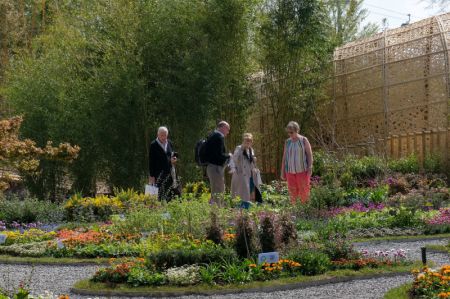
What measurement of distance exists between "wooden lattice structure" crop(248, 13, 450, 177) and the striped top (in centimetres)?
572

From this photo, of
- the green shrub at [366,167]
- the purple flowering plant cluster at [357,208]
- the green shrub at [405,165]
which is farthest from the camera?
the green shrub at [405,165]

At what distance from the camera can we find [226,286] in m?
7.89

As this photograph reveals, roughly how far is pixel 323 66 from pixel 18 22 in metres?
9.16

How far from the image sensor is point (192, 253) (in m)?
8.60

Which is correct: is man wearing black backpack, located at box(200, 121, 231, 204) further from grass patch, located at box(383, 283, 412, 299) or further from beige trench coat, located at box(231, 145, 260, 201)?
grass patch, located at box(383, 283, 412, 299)

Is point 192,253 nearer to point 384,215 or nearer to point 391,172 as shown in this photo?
point 384,215

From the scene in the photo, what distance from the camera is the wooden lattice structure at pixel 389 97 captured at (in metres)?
20.9

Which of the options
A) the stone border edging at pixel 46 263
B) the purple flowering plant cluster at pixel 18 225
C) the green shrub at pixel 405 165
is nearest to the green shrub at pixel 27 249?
the stone border edging at pixel 46 263

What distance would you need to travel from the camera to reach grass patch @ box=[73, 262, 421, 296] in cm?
778

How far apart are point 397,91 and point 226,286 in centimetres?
1482

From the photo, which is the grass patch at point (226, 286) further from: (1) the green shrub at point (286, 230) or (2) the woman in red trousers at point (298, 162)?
(2) the woman in red trousers at point (298, 162)

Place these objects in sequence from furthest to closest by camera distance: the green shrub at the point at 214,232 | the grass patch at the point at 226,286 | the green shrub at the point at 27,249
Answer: the green shrub at the point at 27,249, the green shrub at the point at 214,232, the grass patch at the point at 226,286

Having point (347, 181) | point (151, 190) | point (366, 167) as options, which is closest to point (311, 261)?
point (151, 190)

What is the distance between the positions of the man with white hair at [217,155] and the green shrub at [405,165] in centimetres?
691
